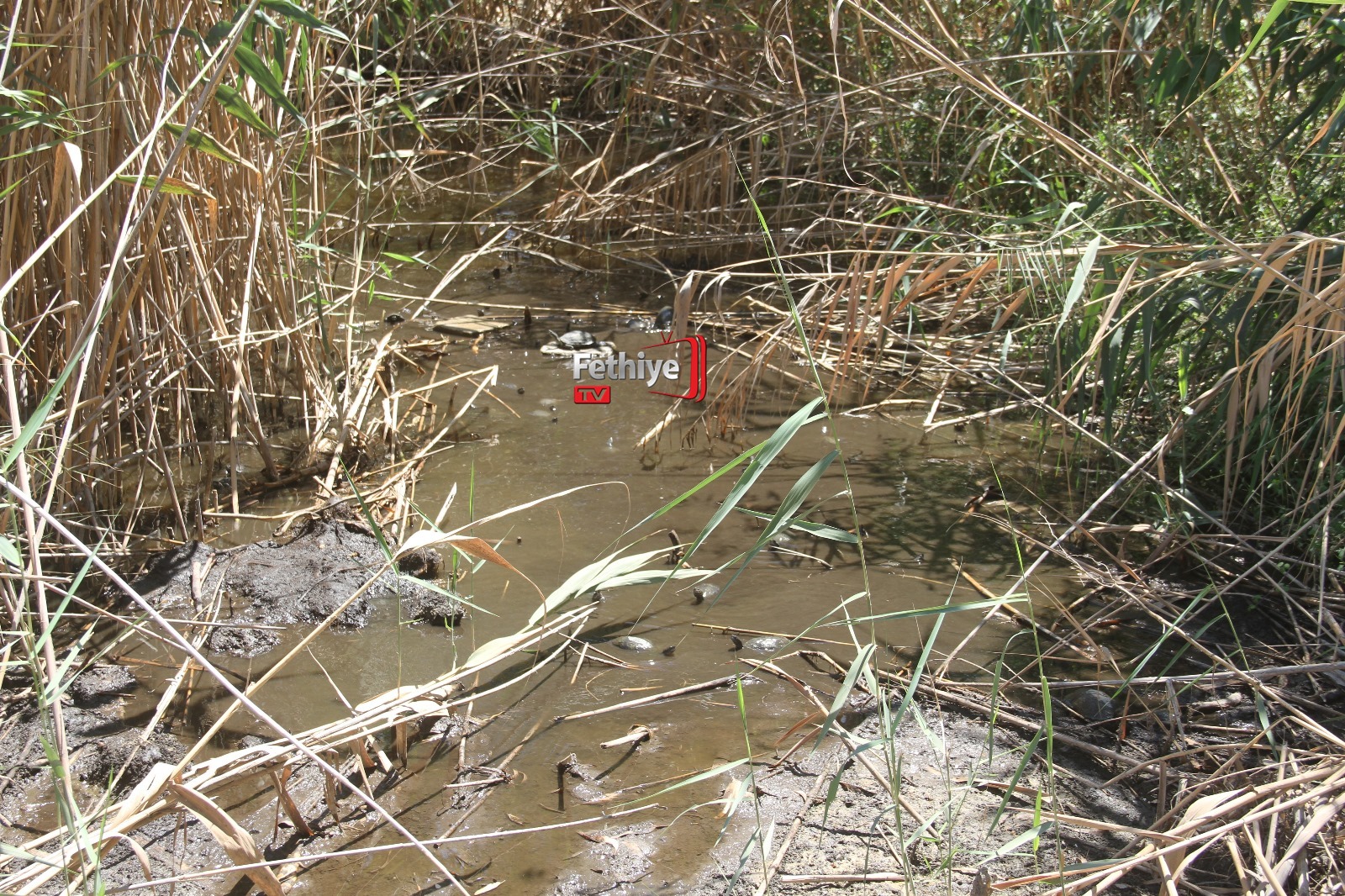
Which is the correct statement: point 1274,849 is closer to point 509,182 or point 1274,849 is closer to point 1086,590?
point 1086,590

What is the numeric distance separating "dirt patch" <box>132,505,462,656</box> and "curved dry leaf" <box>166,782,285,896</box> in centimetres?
79

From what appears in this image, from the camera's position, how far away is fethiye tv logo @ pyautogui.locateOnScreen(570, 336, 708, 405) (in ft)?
11.7

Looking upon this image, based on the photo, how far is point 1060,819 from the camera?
1646mm

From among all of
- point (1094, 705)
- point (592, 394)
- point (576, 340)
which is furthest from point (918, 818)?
point (576, 340)

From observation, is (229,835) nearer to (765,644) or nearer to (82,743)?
(82,743)

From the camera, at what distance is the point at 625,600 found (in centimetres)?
253

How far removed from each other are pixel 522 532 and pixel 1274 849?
176 cm

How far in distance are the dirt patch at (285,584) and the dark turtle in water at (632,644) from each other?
0.35 metres

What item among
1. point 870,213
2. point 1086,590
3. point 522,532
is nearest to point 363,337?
point 522,532

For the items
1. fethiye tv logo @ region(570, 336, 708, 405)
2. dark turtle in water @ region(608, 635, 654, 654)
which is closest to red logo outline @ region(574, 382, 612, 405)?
fethiye tv logo @ region(570, 336, 708, 405)

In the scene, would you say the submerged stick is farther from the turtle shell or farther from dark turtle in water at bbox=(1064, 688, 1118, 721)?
the turtle shell

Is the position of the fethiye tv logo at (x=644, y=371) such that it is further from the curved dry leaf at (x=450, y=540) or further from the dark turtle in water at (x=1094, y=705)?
the dark turtle in water at (x=1094, y=705)

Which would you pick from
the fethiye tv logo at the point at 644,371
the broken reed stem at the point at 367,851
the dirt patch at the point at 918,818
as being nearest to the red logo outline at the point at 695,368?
the fethiye tv logo at the point at 644,371

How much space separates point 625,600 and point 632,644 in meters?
0.19
